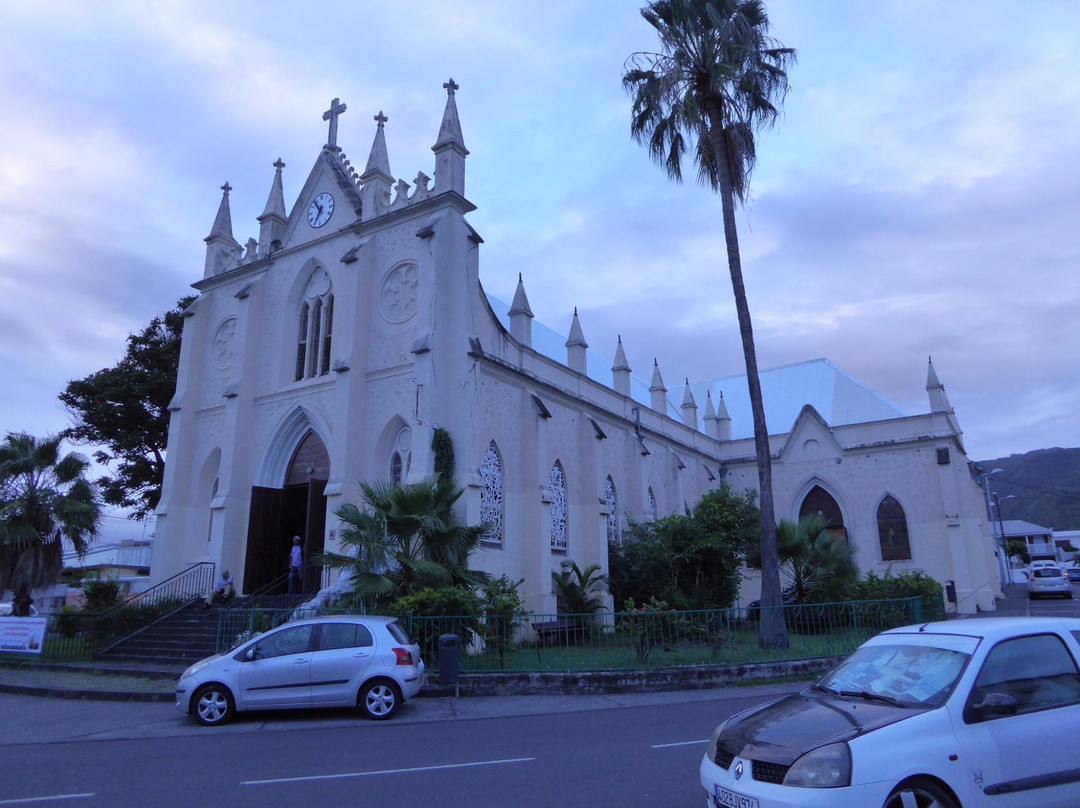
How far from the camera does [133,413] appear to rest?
1217 inches

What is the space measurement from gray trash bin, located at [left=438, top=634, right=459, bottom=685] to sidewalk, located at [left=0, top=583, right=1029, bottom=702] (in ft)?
0.54

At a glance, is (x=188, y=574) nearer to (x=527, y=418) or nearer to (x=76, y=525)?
(x=76, y=525)

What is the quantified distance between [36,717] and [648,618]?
10240 mm

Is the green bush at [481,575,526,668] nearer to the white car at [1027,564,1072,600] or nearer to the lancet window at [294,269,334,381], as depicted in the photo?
the lancet window at [294,269,334,381]

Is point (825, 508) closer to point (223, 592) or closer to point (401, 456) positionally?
point (401, 456)

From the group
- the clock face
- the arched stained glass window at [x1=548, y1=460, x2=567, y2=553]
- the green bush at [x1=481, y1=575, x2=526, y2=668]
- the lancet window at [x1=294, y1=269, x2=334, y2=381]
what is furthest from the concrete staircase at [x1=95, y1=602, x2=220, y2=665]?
the clock face

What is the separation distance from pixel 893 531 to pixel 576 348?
16035mm

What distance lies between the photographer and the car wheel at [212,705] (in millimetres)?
10734

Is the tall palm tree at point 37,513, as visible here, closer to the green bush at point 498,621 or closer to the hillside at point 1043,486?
the green bush at point 498,621

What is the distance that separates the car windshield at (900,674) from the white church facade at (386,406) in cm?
1292

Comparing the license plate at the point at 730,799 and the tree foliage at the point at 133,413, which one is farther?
the tree foliage at the point at 133,413

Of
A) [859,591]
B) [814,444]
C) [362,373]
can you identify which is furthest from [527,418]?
[814,444]

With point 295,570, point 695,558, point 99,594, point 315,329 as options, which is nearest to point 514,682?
point 295,570

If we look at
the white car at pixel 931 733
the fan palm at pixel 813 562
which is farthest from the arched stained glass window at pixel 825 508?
the white car at pixel 931 733
